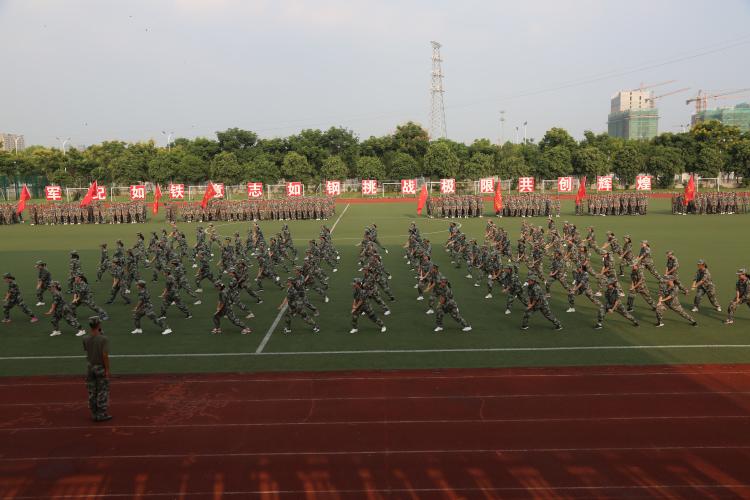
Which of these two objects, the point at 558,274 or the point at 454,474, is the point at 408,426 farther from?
the point at 558,274

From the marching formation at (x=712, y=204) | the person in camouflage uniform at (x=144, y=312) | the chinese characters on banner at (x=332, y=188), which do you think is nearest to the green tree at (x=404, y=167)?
the chinese characters on banner at (x=332, y=188)

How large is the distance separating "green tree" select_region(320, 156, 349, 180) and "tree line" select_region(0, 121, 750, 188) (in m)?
0.11

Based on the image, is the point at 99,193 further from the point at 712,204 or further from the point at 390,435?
the point at 712,204

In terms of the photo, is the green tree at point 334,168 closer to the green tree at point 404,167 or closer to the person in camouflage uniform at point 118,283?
the green tree at point 404,167

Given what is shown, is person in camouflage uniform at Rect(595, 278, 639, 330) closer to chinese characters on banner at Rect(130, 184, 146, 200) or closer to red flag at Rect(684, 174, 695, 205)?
red flag at Rect(684, 174, 695, 205)

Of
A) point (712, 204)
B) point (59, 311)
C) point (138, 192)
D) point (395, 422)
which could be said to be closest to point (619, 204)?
point (712, 204)

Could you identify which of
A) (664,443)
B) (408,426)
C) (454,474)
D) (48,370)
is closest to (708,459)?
(664,443)

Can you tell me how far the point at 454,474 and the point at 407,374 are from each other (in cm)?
367

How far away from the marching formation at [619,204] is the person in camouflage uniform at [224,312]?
34.1 metres

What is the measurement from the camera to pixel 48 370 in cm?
1201

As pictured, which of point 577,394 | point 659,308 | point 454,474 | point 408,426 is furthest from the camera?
point 659,308

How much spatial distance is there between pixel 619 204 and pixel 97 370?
40.1 meters

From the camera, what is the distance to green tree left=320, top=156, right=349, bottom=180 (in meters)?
63.0

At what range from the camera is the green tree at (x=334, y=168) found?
63.0m
